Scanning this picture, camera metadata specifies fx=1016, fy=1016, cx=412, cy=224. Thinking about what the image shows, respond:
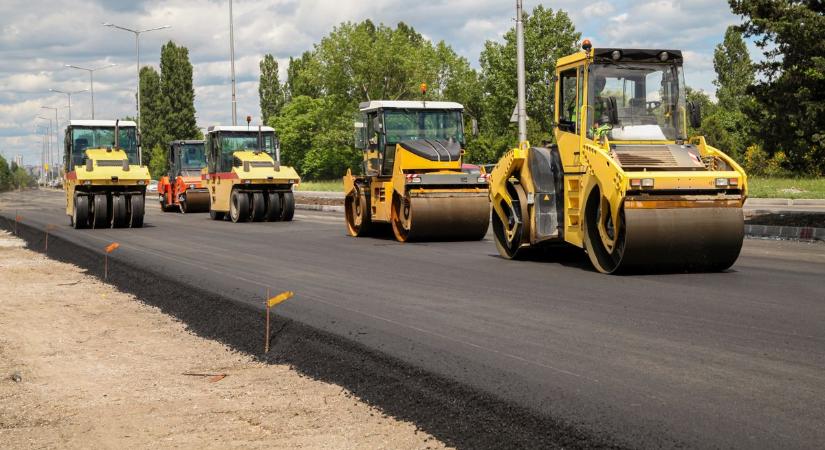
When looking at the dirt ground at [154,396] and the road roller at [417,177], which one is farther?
the road roller at [417,177]

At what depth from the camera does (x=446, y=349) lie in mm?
7957

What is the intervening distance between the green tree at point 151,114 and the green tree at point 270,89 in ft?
36.9

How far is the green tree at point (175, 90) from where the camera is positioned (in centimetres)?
9994

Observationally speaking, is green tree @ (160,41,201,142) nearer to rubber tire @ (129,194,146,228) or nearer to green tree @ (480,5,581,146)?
green tree @ (480,5,581,146)

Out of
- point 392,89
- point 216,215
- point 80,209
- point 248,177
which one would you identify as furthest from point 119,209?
point 392,89

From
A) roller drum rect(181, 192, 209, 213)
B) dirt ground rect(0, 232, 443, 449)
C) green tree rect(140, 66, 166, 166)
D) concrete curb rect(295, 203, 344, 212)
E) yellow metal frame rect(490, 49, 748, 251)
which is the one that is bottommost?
dirt ground rect(0, 232, 443, 449)

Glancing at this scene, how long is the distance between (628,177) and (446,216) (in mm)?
7427

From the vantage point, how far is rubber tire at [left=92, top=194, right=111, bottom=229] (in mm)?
27250

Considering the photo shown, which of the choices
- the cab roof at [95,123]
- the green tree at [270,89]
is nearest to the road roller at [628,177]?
the cab roof at [95,123]

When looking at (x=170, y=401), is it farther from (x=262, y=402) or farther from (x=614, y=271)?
(x=614, y=271)

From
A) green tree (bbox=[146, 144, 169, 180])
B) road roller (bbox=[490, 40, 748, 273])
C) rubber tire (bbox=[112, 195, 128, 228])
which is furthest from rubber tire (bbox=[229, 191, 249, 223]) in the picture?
green tree (bbox=[146, 144, 169, 180])

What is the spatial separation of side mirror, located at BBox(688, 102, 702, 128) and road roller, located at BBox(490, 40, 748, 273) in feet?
0.08

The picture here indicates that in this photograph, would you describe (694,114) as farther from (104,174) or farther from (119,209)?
(119,209)

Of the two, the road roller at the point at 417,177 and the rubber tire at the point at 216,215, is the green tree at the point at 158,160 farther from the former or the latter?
the road roller at the point at 417,177
